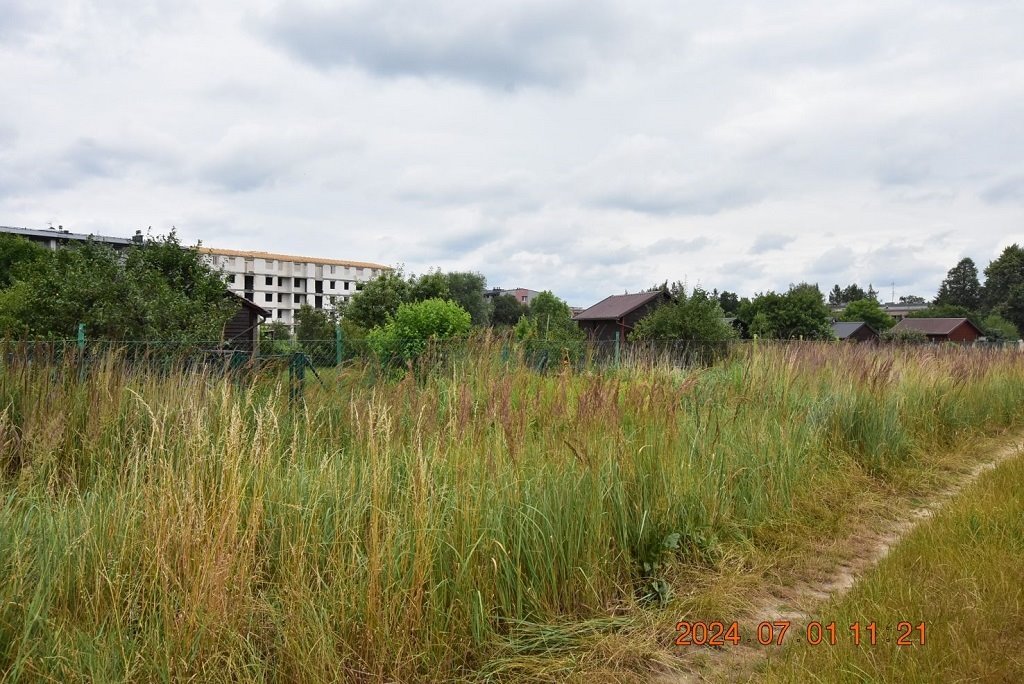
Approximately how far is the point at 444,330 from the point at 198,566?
11.7 metres

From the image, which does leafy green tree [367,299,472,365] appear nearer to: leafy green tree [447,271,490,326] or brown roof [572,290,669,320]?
brown roof [572,290,669,320]

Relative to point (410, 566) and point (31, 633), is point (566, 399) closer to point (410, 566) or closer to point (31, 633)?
point (410, 566)

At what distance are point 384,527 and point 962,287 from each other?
112 meters

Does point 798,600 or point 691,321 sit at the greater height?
point 691,321

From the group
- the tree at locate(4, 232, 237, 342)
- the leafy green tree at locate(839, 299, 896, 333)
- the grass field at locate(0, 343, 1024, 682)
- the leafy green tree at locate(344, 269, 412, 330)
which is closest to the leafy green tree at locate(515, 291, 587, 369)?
the grass field at locate(0, 343, 1024, 682)

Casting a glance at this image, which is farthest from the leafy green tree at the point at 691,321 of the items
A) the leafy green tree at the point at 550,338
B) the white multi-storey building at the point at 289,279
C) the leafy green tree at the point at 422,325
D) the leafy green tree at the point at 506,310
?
the white multi-storey building at the point at 289,279

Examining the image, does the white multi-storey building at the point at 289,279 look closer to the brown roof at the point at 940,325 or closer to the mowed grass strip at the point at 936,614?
the brown roof at the point at 940,325

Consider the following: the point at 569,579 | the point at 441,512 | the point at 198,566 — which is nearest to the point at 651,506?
the point at 569,579

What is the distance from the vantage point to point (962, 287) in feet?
297

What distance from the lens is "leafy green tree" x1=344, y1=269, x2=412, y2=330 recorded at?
41.0m

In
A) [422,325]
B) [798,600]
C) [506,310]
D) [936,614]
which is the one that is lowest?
[798,600]

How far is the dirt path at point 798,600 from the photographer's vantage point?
8.52ft

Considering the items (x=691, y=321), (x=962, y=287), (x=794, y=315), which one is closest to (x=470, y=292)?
(x=794, y=315)

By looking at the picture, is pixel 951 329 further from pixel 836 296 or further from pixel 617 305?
pixel 836 296
